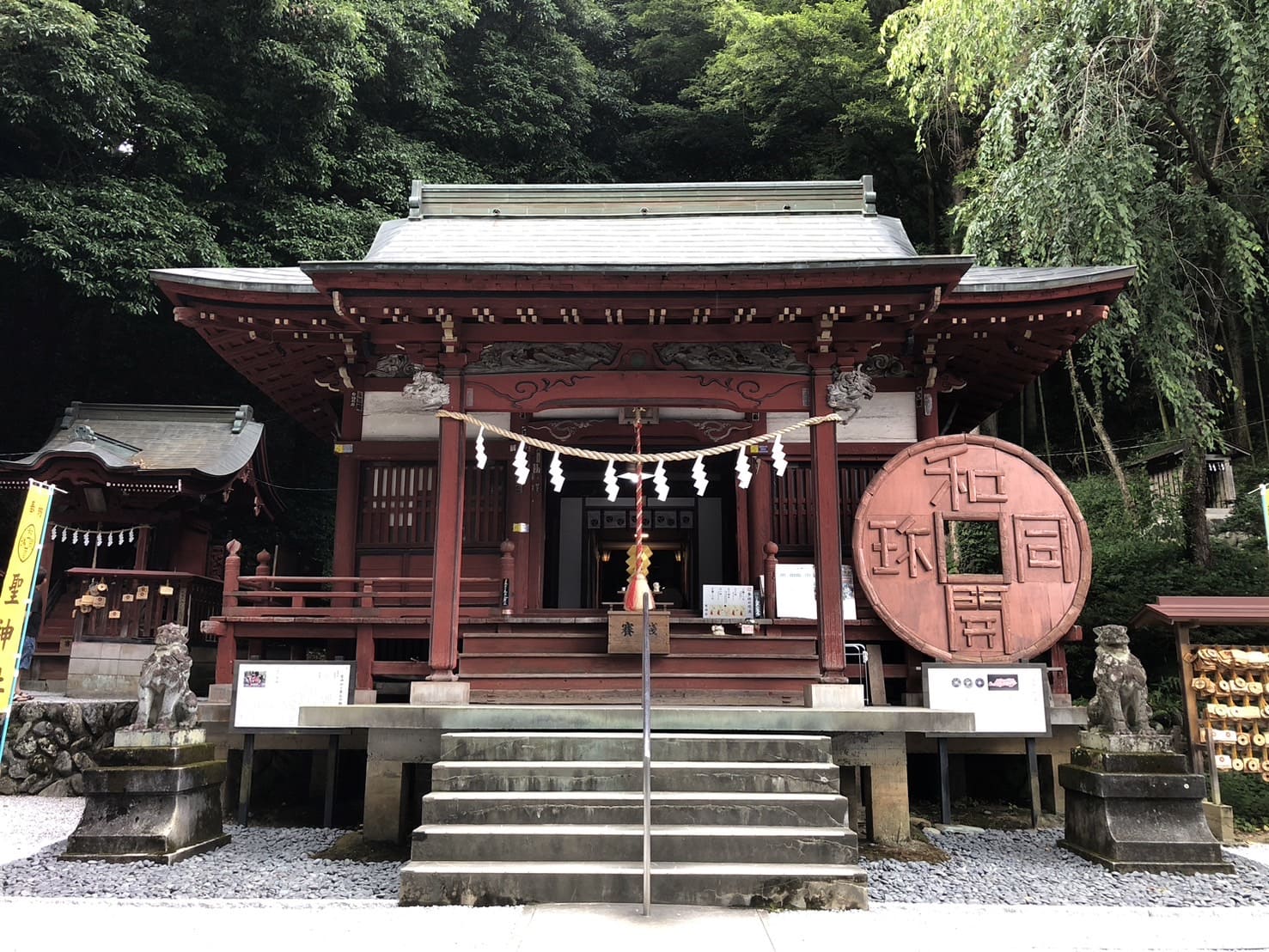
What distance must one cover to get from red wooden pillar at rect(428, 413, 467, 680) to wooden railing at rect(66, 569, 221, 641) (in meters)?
6.10

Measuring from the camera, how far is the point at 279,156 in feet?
62.1

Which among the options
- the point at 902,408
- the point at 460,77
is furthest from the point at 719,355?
the point at 460,77

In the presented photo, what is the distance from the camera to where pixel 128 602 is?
12.2 meters

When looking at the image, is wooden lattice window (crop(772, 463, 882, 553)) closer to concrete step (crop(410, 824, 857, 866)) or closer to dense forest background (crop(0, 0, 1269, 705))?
dense forest background (crop(0, 0, 1269, 705))

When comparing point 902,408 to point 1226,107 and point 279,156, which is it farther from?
point 279,156

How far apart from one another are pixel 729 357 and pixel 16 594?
20.2 ft

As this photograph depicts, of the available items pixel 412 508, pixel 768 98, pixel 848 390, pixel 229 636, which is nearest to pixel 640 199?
pixel 848 390

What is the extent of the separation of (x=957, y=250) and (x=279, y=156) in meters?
14.4

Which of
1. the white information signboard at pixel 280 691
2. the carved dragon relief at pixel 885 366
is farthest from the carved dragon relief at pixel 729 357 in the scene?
the white information signboard at pixel 280 691

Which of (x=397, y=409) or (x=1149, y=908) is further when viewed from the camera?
(x=397, y=409)

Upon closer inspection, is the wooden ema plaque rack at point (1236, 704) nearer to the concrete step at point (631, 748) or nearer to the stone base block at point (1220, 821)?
the stone base block at point (1220, 821)

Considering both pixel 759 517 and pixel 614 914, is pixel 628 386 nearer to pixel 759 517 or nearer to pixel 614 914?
pixel 759 517

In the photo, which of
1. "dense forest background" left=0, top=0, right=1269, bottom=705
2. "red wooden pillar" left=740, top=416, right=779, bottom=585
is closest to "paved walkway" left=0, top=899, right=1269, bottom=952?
"red wooden pillar" left=740, top=416, right=779, bottom=585

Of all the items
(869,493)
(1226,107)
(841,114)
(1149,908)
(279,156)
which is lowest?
(1149,908)
